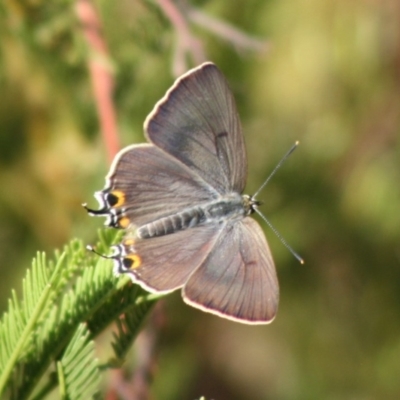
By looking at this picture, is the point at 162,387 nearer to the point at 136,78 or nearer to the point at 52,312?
the point at 136,78

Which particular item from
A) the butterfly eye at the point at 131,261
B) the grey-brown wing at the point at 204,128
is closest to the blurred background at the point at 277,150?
the grey-brown wing at the point at 204,128

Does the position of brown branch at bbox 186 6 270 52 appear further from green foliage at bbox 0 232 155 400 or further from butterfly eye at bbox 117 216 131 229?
green foliage at bbox 0 232 155 400

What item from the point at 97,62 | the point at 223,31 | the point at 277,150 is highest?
the point at 277,150

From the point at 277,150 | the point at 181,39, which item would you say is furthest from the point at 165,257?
the point at 277,150

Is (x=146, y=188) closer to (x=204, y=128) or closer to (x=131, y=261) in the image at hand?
(x=204, y=128)

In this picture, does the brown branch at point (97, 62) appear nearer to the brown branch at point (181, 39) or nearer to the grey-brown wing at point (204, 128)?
the brown branch at point (181, 39)

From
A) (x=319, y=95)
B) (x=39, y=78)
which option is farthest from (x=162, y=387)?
(x=319, y=95)
